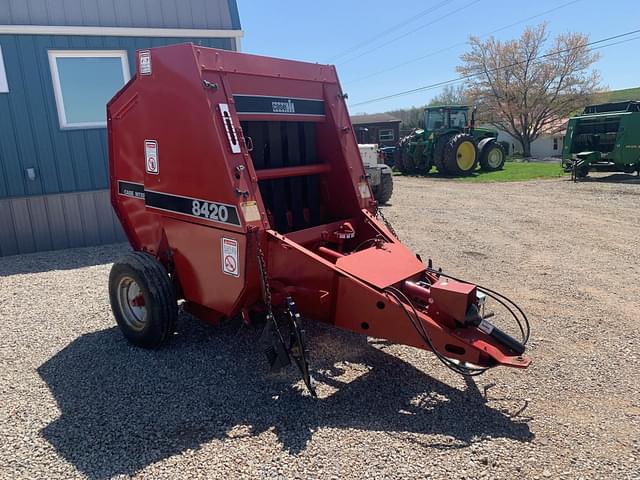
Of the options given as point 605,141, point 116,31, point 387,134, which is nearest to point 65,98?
point 116,31

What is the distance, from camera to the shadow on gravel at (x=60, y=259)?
680cm

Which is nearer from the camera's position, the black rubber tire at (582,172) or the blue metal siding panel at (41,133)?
the blue metal siding panel at (41,133)

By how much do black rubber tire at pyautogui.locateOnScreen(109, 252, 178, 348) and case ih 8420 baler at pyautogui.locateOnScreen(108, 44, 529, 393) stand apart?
0.01 meters

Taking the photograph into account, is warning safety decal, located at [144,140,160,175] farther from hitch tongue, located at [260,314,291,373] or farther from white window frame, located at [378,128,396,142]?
white window frame, located at [378,128,396,142]

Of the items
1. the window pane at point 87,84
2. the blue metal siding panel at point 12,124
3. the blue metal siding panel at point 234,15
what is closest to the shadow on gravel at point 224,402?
the blue metal siding panel at point 12,124

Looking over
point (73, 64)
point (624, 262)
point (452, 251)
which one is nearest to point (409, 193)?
point (452, 251)

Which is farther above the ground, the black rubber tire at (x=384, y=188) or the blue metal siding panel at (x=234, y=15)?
the blue metal siding panel at (x=234, y=15)

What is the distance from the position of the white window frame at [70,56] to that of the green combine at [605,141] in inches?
548

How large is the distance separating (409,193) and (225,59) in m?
11.4

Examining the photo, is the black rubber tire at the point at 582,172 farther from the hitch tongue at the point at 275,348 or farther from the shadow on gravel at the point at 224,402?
the hitch tongue at the point at 275,348

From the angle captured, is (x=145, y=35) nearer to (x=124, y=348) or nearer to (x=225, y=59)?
(x=225, y=59)

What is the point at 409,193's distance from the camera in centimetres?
1440

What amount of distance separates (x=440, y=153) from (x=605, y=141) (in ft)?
18.2

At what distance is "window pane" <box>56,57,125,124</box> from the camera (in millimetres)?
7613
